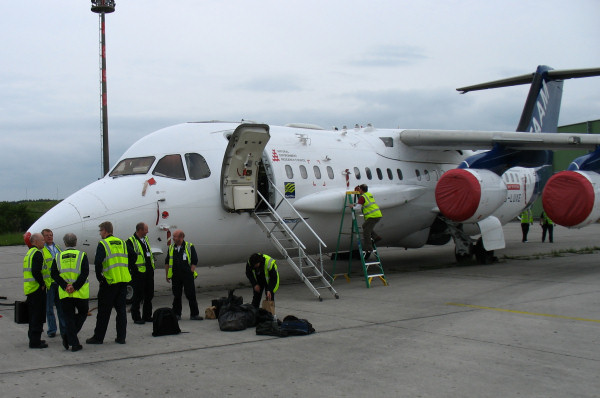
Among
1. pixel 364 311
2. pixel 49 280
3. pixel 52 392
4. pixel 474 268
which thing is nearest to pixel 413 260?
pixel 474 268

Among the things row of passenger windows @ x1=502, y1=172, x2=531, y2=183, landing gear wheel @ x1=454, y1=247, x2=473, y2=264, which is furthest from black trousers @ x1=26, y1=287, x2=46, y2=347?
row of passenger windows @ x1=502, y1=172, x2=531, y2=183

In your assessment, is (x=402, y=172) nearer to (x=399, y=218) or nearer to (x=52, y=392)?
(x=399, y=218)

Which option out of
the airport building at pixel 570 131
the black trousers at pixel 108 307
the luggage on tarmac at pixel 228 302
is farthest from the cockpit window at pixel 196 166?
the airport building at pixel 570 131

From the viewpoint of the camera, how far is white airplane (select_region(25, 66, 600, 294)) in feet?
37.9

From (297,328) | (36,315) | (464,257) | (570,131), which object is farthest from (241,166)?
(570,131)

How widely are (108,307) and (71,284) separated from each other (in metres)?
0.63

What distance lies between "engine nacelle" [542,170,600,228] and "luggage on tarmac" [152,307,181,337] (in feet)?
34.8

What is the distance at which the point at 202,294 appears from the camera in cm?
1324

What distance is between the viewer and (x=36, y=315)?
322 inches

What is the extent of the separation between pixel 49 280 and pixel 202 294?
16.6 ft

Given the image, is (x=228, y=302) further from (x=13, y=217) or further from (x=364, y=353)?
(x=13, y=217)

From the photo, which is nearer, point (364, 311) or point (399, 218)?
point (364, 311)

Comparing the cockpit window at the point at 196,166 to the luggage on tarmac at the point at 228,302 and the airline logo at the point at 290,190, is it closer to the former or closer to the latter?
the airline logo at the point at 290,190

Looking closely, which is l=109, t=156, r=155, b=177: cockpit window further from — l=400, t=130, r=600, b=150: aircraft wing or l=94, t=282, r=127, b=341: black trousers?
l=400, t=130, r=600, b=150: aircraft wing
